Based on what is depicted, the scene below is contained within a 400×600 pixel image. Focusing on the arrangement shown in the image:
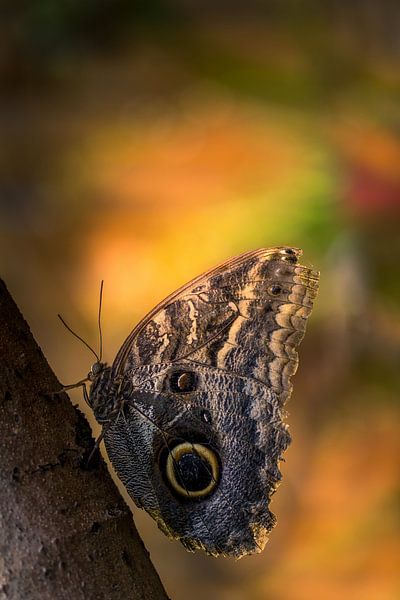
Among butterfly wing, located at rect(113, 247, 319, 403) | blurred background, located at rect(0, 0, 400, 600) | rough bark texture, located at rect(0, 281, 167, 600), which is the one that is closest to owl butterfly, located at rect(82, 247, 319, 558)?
butterfly wing, located at rect(113, 247, 319, 403)

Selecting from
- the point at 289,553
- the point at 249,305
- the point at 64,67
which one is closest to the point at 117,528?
the point at 249,305

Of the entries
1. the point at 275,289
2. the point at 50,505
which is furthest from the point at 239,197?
the point at 50,505

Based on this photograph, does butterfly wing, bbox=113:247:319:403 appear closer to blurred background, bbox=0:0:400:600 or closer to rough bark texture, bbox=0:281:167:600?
rough bark texture, bbox=0:281:167:600

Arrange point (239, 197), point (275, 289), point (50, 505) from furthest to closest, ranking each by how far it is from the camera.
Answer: point (239, 197) < point (275, 289) < point (50, 505)

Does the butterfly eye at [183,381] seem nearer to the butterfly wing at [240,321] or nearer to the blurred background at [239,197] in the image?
the butterfly wing at [240,321]

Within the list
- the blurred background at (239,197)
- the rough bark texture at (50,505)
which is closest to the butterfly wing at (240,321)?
the rough bark texture at (50,505)

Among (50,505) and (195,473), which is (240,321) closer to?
(195,473)

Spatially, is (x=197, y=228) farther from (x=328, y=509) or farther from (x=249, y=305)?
(x=249, y=305)
